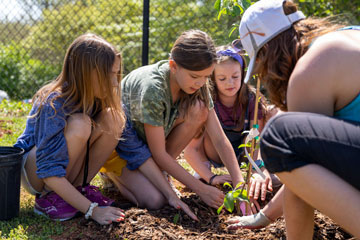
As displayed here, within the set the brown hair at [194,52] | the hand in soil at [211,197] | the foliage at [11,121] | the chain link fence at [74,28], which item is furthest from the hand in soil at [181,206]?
the chain link fence at [74,28]

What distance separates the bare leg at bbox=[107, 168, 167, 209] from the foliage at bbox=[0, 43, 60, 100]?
416 cm

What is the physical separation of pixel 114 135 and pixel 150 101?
31 cm

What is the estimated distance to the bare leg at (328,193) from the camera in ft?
5.32

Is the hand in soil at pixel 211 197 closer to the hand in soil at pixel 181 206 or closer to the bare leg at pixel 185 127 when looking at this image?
the hand in soil at pixel 181 206

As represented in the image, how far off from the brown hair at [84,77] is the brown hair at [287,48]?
104 centimetres

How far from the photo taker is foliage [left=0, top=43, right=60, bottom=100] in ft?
22.4

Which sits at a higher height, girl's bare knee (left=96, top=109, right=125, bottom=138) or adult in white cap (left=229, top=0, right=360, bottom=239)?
adult in white cap (left=229, top=0, right=360, bottom=239)

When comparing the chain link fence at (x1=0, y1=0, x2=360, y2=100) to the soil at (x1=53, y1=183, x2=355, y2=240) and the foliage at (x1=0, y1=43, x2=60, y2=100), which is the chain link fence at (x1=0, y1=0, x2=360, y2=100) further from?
the soil at (x1=53, y1=183, x2=355, y2=240)

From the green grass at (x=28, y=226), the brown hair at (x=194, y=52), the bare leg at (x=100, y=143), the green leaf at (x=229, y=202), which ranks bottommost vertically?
the green grass at (x=28, y=226)

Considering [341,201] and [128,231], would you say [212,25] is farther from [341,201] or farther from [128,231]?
[341,201]

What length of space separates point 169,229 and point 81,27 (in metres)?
5.72

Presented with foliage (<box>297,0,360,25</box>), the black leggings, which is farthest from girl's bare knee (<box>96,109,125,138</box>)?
foliage (<box>297,0,360,25</box>)

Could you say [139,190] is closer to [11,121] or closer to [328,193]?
[328,193]

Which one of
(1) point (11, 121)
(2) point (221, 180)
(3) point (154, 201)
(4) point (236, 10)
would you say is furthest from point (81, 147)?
(1) point (11, 121)
